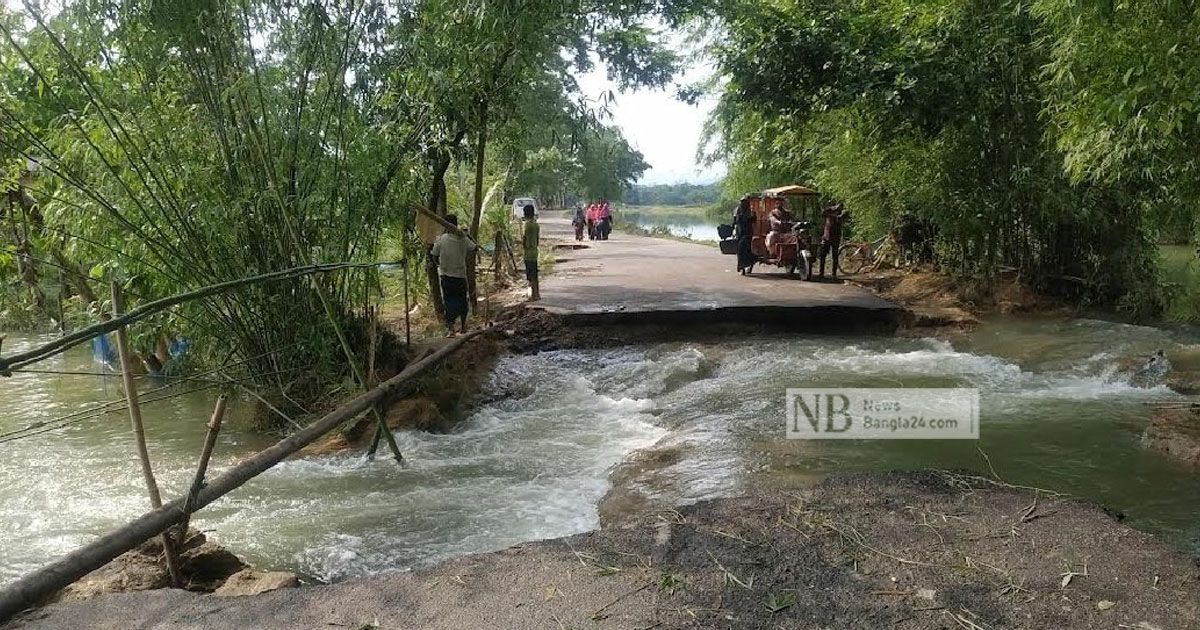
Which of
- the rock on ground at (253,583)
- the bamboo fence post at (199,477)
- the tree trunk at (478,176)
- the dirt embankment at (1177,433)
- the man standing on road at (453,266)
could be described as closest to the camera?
the rock on ground at (253,583)

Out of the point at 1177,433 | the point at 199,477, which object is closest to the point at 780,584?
the point at 199,477

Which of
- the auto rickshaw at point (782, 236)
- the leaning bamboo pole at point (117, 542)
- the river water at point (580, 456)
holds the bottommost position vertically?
the river water at point (580, 456)

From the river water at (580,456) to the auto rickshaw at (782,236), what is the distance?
4.37m

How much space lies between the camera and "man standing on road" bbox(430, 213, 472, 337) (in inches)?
348

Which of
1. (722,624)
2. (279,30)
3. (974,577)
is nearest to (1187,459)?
(974,577)

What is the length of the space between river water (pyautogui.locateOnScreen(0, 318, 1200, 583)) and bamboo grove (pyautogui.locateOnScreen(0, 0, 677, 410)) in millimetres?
1108

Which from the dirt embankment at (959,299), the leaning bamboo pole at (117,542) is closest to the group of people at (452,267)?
the leaning bamboo pole at (117,542)

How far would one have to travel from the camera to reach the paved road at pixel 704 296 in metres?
10.6

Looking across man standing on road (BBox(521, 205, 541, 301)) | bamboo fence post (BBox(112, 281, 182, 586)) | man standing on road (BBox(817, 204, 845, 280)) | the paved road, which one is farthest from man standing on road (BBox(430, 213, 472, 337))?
man standing on road (BBox(817, 204, 845, 280))

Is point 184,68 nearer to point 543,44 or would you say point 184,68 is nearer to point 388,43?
point 388,43

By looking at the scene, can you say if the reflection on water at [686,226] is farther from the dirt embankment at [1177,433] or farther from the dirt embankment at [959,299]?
the dirt embankment at [1177,433]

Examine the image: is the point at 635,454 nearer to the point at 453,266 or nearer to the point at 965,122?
the point at 453,266

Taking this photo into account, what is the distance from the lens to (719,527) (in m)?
4.11

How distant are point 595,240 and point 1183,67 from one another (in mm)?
22020
